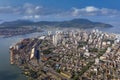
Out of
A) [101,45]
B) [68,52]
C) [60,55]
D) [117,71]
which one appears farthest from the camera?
[101,45]

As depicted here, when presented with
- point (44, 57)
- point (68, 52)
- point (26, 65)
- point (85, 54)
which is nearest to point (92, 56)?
point (85, 54)

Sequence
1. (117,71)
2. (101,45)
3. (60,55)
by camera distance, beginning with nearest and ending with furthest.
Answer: (117,71) → (60,55) → (101,45)

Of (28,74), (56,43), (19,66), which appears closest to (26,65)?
(19,66)

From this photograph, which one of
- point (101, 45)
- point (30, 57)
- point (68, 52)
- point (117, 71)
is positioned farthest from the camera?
point (101, 45)

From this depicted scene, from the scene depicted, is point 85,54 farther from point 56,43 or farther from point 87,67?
point 56,43

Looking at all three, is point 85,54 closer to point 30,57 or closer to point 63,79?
point 30,57

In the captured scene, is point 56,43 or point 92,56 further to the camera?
point 56,43

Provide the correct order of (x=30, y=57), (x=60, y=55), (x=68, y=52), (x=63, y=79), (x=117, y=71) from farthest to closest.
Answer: (x=68, y=52) < (x=60, y=55) < (x=30, y=57) < (x=117, y=71) < (x=63, y=79)

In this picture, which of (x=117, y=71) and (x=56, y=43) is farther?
(x=56, y=43)

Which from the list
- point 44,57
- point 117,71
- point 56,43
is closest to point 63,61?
point 44,57
